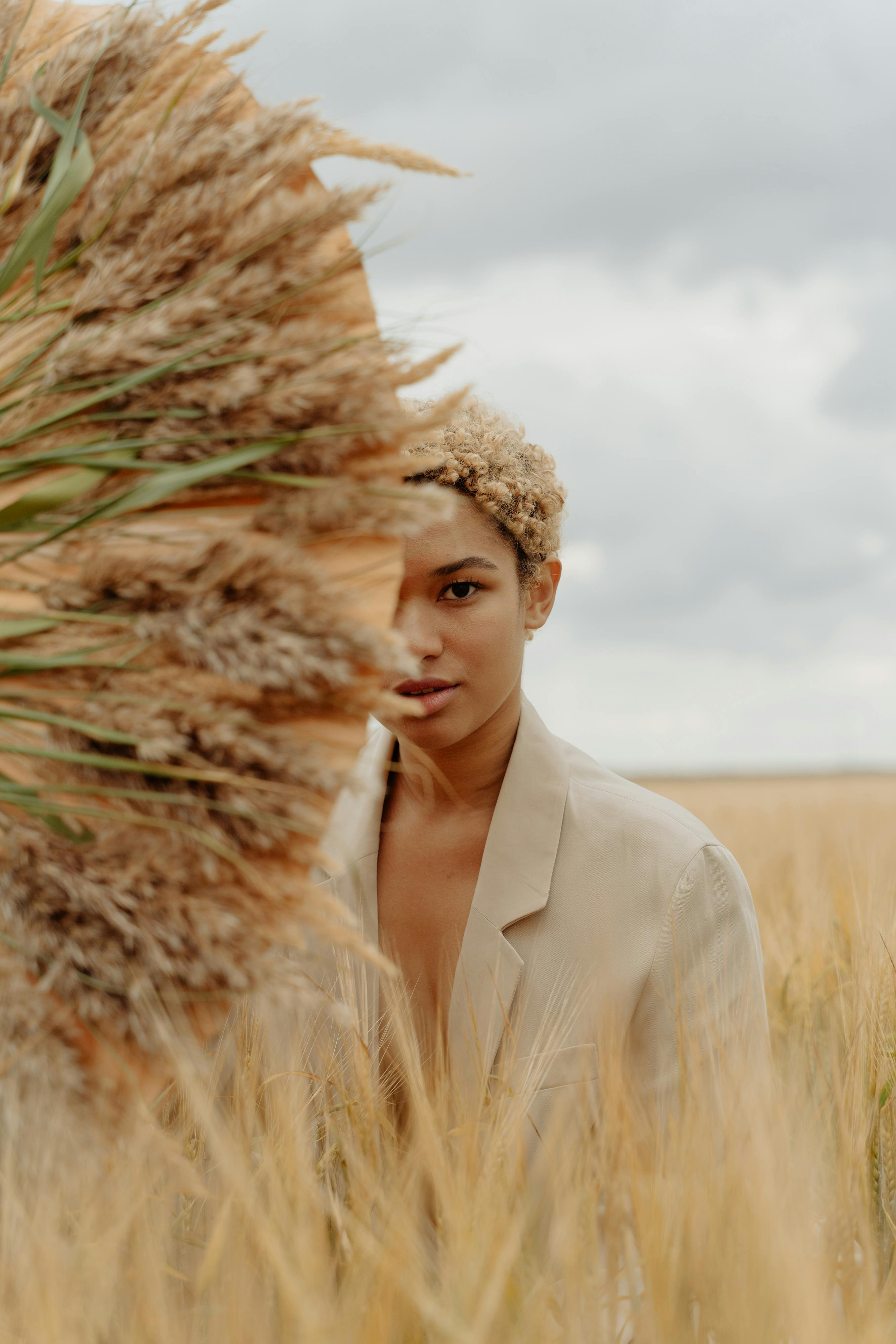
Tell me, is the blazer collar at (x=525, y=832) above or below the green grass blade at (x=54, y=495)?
below

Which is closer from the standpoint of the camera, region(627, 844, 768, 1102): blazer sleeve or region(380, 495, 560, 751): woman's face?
region(627, 844, 768, 1102): blazer sleeve

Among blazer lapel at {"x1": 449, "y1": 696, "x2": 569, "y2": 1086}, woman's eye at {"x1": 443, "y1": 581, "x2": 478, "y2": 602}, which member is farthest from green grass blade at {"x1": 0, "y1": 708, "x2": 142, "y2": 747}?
woman's eye at {"x1": 443, "y1": 581, "x2": 478, "y2": 602}

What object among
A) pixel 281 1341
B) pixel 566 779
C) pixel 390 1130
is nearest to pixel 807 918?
pixel 566 779

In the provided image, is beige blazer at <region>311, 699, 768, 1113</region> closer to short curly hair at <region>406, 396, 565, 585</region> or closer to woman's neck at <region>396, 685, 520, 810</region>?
woman's neck at <region>396, 685, 520, 810</region>

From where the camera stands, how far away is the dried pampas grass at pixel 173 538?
0.68 meters

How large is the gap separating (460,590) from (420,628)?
0.10m

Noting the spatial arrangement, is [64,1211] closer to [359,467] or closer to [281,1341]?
[281,1341]

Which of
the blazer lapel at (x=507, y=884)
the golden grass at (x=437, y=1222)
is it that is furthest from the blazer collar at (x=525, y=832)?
the golden grass at (x=437, y=1222)

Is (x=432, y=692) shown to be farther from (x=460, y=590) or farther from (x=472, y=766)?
(x=472, y=766)

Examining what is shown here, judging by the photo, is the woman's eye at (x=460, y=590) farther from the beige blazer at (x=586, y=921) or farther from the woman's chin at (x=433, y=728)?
the beige blazer at (x=586, y=921)

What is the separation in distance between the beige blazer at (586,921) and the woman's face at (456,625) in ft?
0.61

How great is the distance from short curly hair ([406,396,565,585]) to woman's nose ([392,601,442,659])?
212 mm

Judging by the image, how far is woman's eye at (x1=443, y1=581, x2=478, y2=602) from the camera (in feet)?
4.90

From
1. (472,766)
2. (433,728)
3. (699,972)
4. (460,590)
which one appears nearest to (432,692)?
(433,728)
